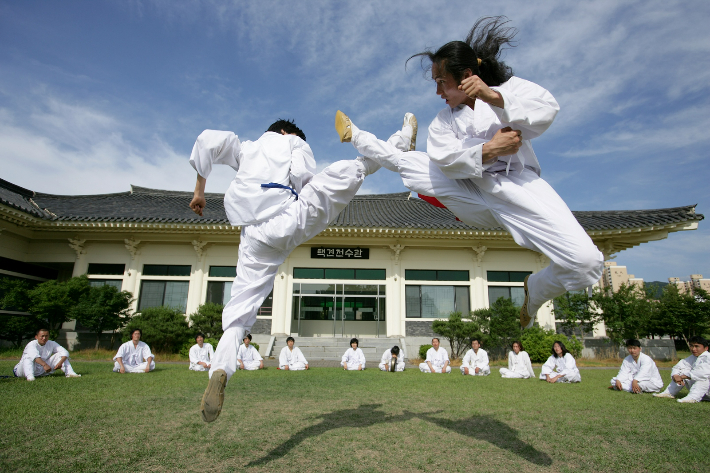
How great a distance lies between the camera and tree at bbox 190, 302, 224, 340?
12.8 metres

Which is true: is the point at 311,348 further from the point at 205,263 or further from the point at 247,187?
the point at 247,187

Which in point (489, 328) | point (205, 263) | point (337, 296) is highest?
point (205, 263)

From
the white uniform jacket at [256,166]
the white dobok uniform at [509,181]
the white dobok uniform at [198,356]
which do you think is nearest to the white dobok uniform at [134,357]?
the white dobok uniform at [198,356]

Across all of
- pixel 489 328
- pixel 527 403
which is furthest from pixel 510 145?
pixel 489 328

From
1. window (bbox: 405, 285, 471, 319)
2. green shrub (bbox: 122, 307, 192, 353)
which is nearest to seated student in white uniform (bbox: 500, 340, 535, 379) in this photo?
window (bbox: 405, 285, 471, 319)

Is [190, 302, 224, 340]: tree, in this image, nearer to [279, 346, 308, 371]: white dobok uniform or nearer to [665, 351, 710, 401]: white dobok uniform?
[279, 346, 308, 371]: white dobok uniform

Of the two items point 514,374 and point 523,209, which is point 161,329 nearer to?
point 514,374

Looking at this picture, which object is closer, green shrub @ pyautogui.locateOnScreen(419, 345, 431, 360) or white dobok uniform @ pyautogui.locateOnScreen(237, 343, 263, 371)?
white dobok uniform @ pyautogui.locateOnScreen(237, 343, 263, 371)

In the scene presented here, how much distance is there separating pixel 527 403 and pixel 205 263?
12184 mm

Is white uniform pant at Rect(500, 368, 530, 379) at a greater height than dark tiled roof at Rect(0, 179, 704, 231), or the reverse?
dark tiled roof at Rect(0, 179, 704, 231)

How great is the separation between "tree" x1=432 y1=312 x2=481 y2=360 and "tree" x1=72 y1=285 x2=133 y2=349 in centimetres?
992

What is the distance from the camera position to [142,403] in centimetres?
441

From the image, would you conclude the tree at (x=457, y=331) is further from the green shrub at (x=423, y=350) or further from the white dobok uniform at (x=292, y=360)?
the white dobok uniform at (x=292, y=360)

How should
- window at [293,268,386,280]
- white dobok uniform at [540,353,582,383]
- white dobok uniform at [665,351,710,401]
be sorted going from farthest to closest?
window at [293,268,386,280], white dobok uniform at [540,353,582,383], white dobok uniform at [665,351,710,401]
